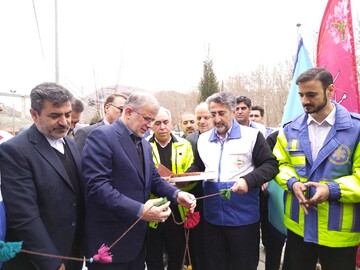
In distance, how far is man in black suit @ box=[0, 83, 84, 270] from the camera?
5.82ft

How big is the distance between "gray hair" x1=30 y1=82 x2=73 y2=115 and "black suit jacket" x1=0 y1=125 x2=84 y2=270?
0.18 meters

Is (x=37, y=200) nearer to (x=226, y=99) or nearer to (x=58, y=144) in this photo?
(x=58, y=144)

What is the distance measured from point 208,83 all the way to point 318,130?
1959 cm

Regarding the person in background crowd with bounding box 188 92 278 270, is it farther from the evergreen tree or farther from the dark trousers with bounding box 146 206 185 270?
the evergreen tree

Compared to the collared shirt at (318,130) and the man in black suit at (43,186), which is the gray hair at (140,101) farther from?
the collared shirt at (318,130)

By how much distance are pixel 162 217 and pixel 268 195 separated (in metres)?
1.83

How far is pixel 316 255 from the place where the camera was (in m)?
2.42

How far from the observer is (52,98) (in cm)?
197

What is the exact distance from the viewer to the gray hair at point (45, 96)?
1961 mm

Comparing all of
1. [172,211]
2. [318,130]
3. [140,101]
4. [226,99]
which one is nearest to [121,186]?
[140,101]

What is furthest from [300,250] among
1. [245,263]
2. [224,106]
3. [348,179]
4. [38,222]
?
[38,222]

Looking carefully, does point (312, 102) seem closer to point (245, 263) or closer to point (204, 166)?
point (204, 166)

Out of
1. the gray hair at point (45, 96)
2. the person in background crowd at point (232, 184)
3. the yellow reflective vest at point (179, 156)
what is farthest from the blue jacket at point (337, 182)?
the gray hair at point (45, 96)

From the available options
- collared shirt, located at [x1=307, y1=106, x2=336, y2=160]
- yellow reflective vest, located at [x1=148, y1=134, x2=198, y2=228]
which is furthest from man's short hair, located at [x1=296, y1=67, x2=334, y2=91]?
yellow reflective vest, located at [x1=148, y1=134, x2=198, y2=228]
